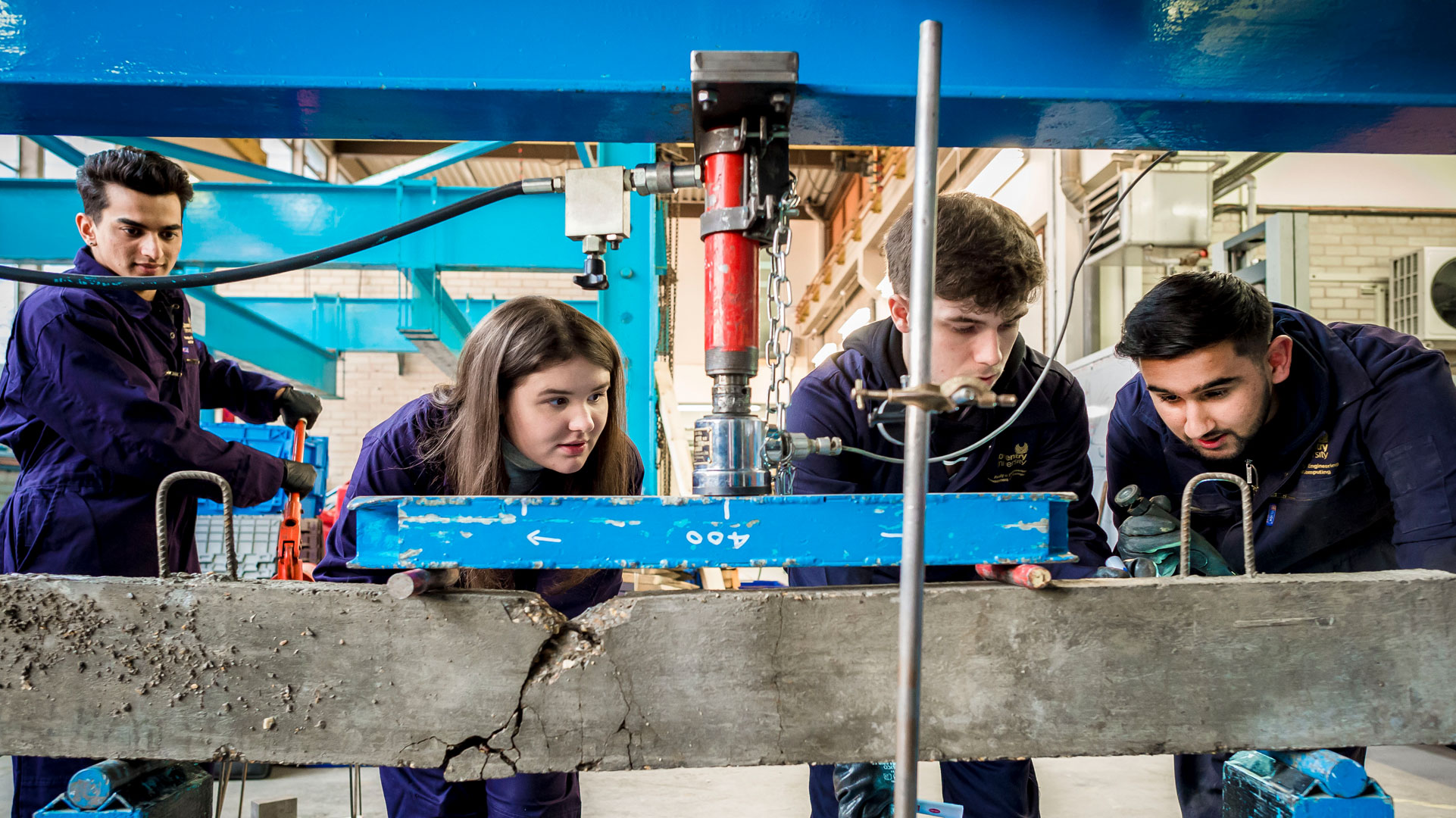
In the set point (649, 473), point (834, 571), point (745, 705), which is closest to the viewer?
point (745, 705)

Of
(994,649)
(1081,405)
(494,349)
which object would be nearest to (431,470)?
(494,349)

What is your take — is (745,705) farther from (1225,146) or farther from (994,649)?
(1225,146)

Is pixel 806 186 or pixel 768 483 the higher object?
pixel 806 186

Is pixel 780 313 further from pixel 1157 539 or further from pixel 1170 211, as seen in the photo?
pixel 1170 211

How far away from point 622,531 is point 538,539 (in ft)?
0.30

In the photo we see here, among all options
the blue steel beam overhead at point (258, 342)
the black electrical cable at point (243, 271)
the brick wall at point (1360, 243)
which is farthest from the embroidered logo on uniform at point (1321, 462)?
the brick wall at point (1360, 243)

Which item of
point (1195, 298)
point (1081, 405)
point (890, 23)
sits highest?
point (890, 23)

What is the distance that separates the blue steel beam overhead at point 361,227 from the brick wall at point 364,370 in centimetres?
602

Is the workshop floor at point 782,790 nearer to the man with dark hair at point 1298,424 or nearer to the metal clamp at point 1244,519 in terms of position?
the man with dark hair at point 1298,424

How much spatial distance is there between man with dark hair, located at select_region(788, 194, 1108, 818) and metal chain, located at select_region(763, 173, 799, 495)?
1.70ft

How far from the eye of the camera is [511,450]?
1542 millimetres

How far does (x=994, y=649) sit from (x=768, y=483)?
1.05 ft

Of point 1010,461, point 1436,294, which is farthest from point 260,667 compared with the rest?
point 1436,294

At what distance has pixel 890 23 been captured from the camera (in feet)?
3.37
